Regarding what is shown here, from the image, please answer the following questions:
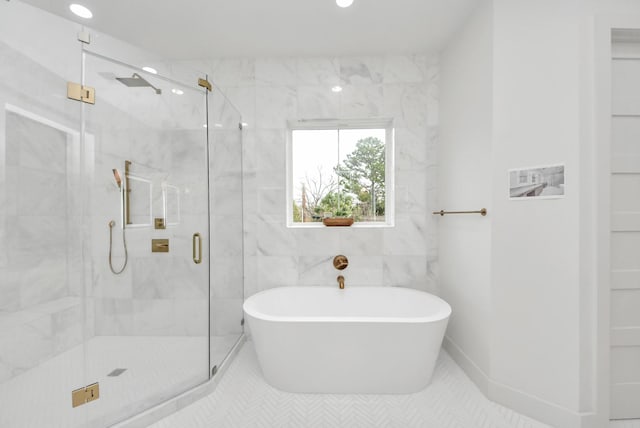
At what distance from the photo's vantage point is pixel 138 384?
1.51 m

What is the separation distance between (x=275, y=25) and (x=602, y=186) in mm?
2296

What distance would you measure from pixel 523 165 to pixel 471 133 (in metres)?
0.45

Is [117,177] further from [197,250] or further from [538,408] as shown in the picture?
[538,408]

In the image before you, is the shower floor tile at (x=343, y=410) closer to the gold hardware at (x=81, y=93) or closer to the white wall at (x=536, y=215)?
the white wall at (x=536, y=215)

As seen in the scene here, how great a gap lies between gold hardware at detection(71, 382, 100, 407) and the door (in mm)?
2801

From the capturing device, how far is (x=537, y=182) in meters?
1.52

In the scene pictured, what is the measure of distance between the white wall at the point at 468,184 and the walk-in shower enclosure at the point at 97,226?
1845mm

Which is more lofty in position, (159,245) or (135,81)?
(135,81)

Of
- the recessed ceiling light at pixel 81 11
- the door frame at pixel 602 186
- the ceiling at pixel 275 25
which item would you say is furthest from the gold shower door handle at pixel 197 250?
the door frame at pixel 602 186

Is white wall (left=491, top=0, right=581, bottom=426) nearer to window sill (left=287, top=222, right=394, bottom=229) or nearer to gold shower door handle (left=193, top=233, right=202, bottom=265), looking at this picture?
window sill (left=287, top=222, right=394, bottom=229)

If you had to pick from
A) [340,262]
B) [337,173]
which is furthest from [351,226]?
[337,173]

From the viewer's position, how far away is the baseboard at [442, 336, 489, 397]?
68.0 inches

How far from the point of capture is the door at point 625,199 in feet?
4.83

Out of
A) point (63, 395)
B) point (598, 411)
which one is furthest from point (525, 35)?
point (63, 395)
